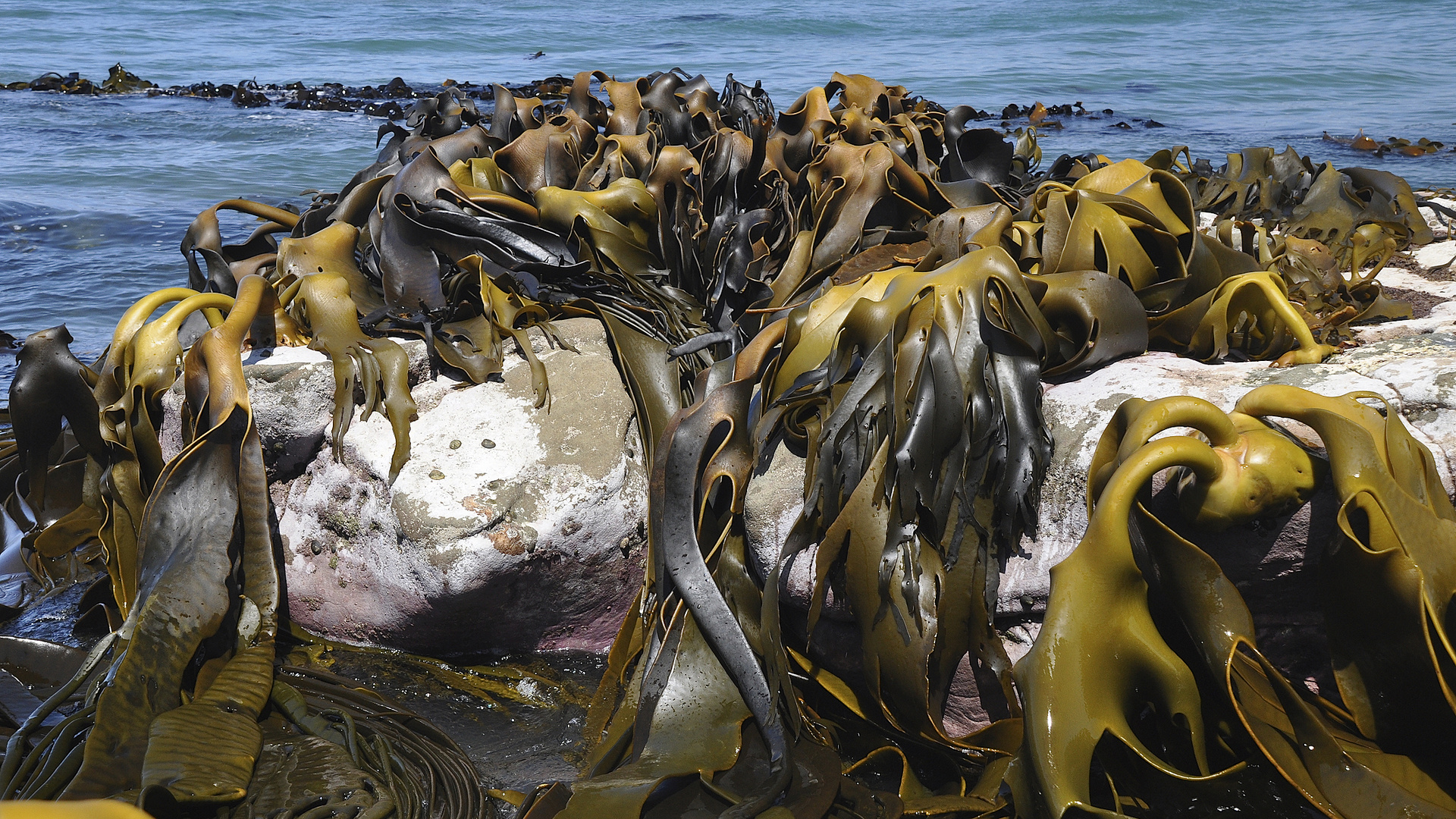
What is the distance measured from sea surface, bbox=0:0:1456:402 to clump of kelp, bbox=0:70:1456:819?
2.37 meters

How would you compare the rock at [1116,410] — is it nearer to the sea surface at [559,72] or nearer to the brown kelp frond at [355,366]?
the brown kelp frond at [355,366]

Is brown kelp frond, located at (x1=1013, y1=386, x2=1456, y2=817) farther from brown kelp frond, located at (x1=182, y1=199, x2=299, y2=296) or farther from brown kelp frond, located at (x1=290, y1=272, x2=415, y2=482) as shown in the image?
brown kelp frond, located at (x1=182, y1=199, x2=299, y2=296)

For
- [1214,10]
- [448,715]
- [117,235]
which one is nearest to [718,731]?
[448,715]

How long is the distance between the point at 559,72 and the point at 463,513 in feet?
42.9

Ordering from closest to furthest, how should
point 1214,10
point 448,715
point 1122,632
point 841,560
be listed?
point 1122,632 → point 841,560 → point 448,715 → point 1214,10

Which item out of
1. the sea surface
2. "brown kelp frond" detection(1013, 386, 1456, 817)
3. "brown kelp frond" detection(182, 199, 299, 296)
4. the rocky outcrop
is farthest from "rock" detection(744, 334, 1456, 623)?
the sea surface

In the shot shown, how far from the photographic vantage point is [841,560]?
1.92 metres

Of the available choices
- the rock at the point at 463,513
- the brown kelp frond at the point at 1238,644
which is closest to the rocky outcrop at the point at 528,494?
the rock at the point at 463,513

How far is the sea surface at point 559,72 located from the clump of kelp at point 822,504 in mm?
2373

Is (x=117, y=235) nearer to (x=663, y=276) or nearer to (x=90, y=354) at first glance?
(x=90, y=354)

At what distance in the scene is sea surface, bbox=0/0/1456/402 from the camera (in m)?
6.44

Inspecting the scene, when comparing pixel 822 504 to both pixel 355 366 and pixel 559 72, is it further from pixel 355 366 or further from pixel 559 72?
pixel 559 72

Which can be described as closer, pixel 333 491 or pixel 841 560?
pixel 841 560

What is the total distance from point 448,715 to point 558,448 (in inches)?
25.2
